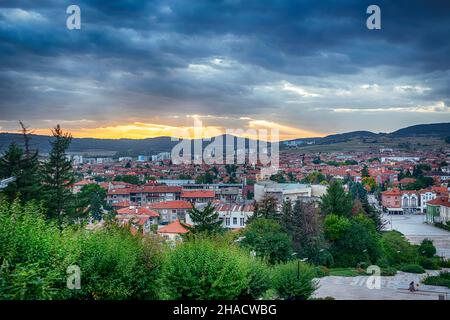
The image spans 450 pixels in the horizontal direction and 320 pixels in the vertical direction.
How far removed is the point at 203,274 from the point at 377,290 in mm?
5858

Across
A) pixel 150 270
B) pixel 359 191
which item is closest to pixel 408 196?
pixel 359 191

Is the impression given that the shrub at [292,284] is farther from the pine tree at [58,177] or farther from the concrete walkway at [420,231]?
the concrete walkway at [420,231]

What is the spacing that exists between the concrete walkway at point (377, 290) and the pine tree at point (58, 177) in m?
7.37

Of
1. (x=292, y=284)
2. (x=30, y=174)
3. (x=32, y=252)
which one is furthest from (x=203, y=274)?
(x=30, y=174)

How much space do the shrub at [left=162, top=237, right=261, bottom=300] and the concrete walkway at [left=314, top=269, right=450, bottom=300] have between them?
3.80 metres

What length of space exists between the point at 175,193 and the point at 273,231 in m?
14.1

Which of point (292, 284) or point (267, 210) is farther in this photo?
point (267, 210)

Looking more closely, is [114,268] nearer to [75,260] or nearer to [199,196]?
[75,260]

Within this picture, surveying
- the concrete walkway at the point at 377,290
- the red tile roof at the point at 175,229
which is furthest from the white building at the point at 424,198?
the red tile roof at the point at 175,229

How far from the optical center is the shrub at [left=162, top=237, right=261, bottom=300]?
6.10 meters

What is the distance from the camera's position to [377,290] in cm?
1032

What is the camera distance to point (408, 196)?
97.8 feet

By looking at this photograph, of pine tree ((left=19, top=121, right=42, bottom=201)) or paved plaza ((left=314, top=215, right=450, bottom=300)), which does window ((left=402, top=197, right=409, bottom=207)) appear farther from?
pine tree ((left=19, top=121, right=42, bottom=201))
